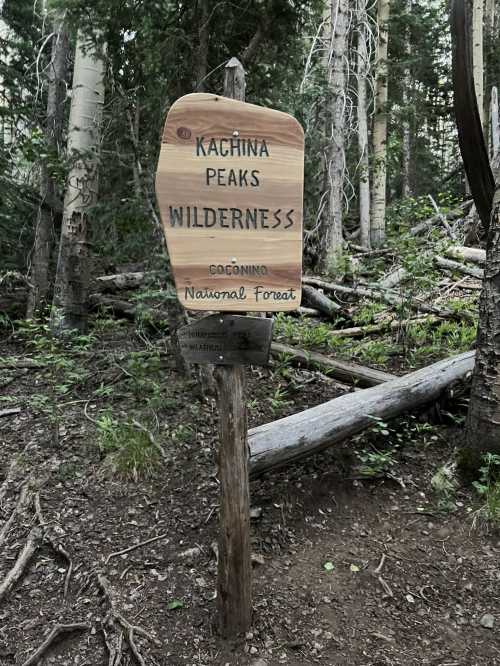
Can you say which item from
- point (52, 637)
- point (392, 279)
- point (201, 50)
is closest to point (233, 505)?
point (52, 637)

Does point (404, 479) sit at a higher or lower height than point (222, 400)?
lower

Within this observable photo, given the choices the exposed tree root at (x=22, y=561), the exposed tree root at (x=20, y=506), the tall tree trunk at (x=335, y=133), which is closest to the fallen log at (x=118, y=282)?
the tall tree trunk at (x=335, y=133)

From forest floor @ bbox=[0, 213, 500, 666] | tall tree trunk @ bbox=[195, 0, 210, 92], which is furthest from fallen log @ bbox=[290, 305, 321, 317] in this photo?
tall tree trunk @ bbox=[195, 0, 210, 92]

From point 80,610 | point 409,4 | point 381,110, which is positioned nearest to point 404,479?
point 80,610

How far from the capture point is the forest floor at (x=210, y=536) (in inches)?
102

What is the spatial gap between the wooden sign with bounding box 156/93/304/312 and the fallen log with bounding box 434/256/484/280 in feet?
18.0

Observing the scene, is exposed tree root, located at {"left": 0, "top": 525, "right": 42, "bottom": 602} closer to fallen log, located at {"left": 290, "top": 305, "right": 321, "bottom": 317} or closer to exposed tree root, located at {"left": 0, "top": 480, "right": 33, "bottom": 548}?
exposed tree root, located at {"left": 0, "top": 480, "right": 33, "bottom": 548}

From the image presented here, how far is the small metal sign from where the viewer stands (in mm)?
2379

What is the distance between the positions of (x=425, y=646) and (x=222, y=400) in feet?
5.58

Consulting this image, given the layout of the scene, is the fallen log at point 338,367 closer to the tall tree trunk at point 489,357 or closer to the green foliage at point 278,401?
the green foliage at point 278,401

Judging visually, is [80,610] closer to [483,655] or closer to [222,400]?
[222,400]

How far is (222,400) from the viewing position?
2.46 meters

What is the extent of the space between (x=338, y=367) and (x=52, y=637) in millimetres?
3365

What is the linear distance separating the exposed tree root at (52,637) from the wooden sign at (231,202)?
1.91 m
